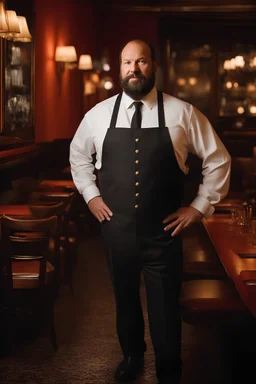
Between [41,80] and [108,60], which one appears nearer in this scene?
[41,80]

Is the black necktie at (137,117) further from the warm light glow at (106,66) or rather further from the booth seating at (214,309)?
the warm light glow at (106,66)

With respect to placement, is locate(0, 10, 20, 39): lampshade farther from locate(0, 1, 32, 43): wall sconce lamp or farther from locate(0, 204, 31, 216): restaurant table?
locate(0, 204, 31, 216): restaurant table

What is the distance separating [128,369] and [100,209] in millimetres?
885

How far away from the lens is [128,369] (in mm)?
3547

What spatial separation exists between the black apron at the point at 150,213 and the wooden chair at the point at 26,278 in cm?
79

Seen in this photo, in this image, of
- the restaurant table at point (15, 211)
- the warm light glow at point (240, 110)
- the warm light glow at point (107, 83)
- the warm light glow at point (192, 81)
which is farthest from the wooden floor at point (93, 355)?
the warm light glow at point (192, 81)

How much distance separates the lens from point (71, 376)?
12.1 feet

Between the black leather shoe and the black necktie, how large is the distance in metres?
1.19

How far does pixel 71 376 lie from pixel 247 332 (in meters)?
0.95

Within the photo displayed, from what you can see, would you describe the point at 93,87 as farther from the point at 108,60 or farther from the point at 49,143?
the point at 49,143

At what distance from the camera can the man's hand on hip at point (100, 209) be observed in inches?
126

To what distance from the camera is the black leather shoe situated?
3.54m

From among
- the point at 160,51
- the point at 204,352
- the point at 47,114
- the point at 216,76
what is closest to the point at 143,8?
the point at 160,51

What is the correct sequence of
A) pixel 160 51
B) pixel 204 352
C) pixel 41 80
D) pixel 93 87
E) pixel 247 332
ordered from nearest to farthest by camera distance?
pixel 247 332 < pixel 204 352 < pixel 41 80 < pixel 93 87 < pixel 160 51
